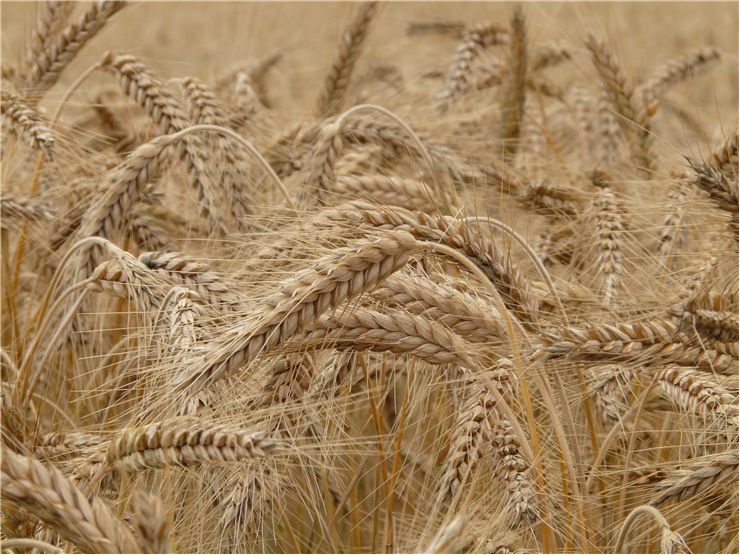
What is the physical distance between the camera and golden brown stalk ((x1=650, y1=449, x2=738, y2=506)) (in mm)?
1713

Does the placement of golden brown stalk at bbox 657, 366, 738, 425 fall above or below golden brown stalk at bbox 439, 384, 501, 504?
above

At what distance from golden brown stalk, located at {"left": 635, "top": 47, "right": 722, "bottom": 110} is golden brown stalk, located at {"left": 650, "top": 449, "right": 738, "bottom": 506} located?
2.73m

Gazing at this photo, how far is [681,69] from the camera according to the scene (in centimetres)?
429

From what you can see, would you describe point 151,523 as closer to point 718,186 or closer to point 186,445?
point 186,445

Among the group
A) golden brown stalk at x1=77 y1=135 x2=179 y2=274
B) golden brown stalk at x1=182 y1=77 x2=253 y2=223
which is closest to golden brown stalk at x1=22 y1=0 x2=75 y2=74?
golden brown stalk at x1=182 y1=77 x2=253 y2=223

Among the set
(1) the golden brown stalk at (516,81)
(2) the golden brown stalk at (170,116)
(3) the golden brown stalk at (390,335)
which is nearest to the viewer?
(3) the golden brown stalk at (390,335)

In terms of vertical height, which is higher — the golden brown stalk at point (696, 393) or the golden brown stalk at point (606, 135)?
the golden brown stalk at point (606, 135)

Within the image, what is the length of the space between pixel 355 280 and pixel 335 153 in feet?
3.51

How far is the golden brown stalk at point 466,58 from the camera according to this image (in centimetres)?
401

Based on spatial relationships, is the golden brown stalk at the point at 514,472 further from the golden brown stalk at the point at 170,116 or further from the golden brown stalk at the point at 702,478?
the golden brown stalk at the point at 170,116

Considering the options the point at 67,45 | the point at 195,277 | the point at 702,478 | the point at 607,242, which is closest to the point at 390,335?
the point at 195,277

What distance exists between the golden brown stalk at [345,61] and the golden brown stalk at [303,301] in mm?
2132

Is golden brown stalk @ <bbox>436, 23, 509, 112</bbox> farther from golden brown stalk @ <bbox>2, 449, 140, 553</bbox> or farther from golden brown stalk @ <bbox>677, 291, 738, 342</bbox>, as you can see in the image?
golden brown stalk @ <bbox>2, 449, 140, 553</bbox>

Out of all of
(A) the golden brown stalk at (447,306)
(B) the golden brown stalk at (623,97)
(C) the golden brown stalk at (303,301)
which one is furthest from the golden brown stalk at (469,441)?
(B) the golden brown stalk at (623,97)
